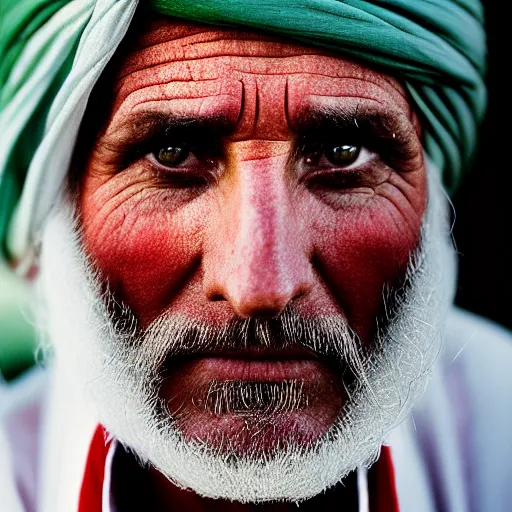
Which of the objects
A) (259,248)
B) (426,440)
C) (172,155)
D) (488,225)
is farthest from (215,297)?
(488,225)

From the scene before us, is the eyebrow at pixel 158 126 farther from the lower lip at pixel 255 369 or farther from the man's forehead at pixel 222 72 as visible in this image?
the lower lip at pixel 255 369

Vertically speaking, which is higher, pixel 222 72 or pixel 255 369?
pixel 222 72

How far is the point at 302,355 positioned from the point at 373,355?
22 cm

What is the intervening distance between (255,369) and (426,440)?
76 centimetres

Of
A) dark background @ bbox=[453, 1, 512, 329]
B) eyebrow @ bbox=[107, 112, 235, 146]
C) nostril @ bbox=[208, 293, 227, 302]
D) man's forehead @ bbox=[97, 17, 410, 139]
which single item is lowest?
dark background @ bbox=[453, 1, 512, 329]

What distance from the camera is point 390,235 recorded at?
1616 millimetres

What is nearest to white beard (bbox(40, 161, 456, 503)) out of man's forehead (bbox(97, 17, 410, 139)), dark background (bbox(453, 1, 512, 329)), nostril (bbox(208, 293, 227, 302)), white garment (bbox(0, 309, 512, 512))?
nostril (bbox(208, 293, 227, 302))

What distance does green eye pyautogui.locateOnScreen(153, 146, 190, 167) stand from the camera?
1.52m

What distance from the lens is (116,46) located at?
1477 millimetres

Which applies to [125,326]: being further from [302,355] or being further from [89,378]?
[302,355]

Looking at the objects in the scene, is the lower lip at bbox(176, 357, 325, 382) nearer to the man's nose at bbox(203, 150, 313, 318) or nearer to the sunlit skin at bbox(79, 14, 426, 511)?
the sunlit skin at bbox(79, 14, 426, 511)

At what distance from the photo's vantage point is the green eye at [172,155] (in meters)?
1.52

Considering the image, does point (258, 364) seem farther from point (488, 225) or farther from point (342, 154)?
point (488, 225)

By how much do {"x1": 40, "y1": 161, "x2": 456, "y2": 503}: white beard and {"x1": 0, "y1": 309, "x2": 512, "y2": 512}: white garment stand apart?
0.22 metres
